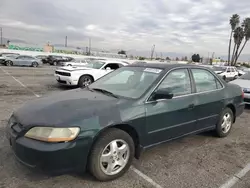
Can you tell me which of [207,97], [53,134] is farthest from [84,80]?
[53,134]

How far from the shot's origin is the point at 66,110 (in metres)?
A: 2.79

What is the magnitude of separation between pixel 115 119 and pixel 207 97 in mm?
2061

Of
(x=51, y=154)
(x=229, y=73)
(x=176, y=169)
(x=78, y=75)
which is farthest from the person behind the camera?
(x=229, y=73)

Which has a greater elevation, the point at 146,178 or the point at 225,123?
the point at 225,123

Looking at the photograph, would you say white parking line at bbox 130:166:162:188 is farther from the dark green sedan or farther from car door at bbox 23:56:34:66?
car door at bbox 23:56:34:66

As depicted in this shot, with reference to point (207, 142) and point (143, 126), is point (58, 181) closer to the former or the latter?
point (143, 126)

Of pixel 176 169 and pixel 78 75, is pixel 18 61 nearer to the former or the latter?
pixel 78 75

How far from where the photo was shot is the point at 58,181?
9.30ft

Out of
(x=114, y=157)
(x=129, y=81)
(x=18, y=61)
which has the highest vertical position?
(x=129, y=81)

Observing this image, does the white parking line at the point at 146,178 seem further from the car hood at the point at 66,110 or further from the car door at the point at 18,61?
the car door at the point at 18,61

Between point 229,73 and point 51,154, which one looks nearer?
point 51,154

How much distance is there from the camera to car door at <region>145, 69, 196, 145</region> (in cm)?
321

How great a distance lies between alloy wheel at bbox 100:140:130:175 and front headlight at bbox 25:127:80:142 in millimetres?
479

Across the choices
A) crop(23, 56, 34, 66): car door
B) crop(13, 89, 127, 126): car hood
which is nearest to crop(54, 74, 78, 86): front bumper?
crop(13, 89, 127, 126): car hood
